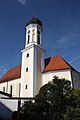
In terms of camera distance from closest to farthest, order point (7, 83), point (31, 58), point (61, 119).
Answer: point (61, 119) < point (31, 58) < point (7, 83)

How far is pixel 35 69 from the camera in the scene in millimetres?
31734

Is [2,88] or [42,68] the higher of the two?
[42,68]

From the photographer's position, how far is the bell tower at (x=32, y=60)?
30945 millimetres

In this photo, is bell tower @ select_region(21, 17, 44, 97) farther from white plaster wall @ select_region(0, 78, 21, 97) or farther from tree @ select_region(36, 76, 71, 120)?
tree @ select_region(36, 76, 71, 120)

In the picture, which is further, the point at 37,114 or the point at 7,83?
the point at 7,83

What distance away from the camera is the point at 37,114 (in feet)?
62.0

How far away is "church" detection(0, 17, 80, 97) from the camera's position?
30.5m

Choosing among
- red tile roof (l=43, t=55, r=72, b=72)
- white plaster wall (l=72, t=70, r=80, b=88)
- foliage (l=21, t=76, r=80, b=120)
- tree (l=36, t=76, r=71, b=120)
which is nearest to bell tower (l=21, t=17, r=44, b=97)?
red tile roof (l=43, t=55, r=72, b=72)

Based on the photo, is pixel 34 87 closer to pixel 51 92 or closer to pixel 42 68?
pixel 42 68

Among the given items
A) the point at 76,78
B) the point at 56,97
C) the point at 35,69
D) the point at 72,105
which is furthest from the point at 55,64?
the point at 72,105

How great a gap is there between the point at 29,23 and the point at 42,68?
9092 mm

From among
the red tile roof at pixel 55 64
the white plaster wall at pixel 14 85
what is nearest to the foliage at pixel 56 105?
the red tile roof at pixel 55 64

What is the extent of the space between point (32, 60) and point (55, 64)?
12.8 feet

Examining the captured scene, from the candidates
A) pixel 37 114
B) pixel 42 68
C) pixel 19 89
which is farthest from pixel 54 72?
pixel 37 114
